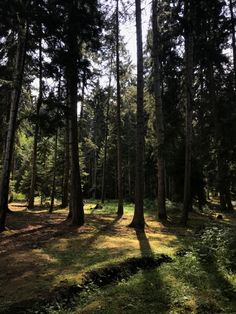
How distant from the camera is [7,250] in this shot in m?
11.0

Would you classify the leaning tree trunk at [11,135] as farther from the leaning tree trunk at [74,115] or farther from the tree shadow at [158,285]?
the tree shadow at [158,285]

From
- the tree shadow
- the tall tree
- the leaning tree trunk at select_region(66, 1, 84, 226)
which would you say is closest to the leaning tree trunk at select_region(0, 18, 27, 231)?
the tall tree

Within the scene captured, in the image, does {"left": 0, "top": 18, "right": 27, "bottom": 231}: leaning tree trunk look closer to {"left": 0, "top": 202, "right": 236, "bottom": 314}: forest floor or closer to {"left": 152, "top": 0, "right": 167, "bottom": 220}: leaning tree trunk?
{"left": 0, "top": 202, "right": 236, "bottom": 314}: forest floor

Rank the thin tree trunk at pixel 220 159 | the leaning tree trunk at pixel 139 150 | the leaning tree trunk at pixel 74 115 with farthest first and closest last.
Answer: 1. the thin tree trunk at pixel 220 159
2. the leaning tree trunk at pixel 74 115
3. the leaning tree trunk at pixel 139 150

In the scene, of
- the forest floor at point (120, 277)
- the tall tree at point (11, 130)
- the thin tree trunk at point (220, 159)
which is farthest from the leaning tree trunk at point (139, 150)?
the thin tree trunk at point (220, 159)

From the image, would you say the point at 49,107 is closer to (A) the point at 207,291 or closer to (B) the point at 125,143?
(A) the point at 207,291

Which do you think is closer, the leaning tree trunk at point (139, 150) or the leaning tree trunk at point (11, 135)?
the leaning tree trunk at point (11, 135)

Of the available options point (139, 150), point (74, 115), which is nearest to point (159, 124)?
point (139, 150)

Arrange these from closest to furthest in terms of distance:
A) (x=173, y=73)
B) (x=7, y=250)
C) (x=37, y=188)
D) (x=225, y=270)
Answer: (x=225, y=270) < (x=7, y=250) < (x=173, y=73) < (x=37, y=188)

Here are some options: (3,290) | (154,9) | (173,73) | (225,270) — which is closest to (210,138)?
(173,73)

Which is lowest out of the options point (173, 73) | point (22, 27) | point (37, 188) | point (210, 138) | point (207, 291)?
point (207, 291)

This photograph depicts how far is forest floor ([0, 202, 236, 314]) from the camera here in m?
6.68

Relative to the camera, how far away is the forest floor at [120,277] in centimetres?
668

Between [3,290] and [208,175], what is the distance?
22554 mm
